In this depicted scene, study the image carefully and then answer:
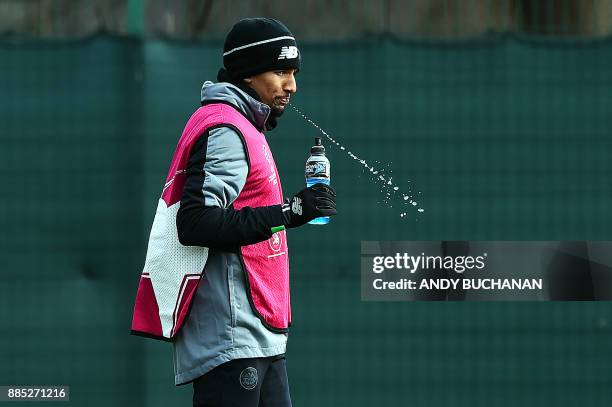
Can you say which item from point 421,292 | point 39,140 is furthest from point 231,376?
point 39,140

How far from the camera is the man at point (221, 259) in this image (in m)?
3.48

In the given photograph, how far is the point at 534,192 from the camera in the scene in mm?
6270

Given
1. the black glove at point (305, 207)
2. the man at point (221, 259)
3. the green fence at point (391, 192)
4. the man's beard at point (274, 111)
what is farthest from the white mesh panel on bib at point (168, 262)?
the green fence at point (391, 192)

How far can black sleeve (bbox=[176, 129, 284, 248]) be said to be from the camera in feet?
11.3

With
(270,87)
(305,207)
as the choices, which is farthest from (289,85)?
(305,207)

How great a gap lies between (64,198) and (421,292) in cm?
189

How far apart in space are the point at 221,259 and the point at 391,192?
280 cm

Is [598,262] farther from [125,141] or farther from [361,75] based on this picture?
[125,141]

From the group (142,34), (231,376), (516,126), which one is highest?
(142,34)

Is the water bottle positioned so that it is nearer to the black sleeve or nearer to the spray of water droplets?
the black sleeve

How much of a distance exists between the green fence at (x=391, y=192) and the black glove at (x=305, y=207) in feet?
8.71

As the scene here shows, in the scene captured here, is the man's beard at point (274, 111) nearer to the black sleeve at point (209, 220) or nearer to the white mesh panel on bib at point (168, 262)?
the black sleeve at point (209, 220)

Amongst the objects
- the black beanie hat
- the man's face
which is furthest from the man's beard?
the black beanie hat

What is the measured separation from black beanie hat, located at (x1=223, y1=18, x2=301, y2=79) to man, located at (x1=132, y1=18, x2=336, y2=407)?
0.14 metres
